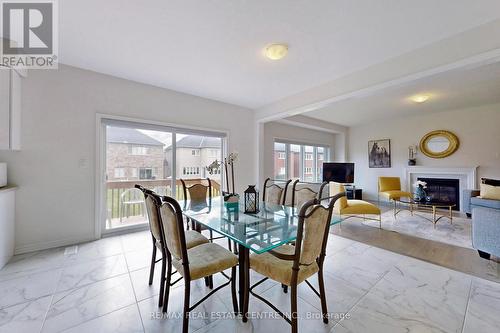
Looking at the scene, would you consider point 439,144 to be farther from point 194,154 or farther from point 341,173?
point 194,154

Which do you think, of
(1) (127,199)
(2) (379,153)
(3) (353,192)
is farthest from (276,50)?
(2) (379,153)

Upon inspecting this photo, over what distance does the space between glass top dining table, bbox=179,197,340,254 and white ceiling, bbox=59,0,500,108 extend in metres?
1.86

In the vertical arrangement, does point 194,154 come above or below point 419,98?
below

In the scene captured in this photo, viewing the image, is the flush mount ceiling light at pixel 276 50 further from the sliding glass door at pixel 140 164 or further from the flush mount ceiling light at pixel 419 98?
the flush mount ceiling light at pixel 419 98

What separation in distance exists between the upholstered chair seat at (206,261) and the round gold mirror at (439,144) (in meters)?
6.19

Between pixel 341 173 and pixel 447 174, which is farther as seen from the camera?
pixel 341 173

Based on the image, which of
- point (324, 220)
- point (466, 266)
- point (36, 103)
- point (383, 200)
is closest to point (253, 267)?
point (324, 220)

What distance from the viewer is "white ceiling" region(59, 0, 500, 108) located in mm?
1791

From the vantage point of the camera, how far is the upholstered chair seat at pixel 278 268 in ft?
4.66

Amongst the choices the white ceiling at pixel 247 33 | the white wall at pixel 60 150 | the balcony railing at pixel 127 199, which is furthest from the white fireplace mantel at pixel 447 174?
the white wall at pixel 60 150

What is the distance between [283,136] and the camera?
5.66 metres

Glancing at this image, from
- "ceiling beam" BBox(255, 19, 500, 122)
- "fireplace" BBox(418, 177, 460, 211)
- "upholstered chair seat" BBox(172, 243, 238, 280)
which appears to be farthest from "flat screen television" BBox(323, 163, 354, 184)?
"upholstered chair seat" BBox(172, 243, 238, 280)

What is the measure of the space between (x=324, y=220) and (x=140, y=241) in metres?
2.82

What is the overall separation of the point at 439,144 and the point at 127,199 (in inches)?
287
